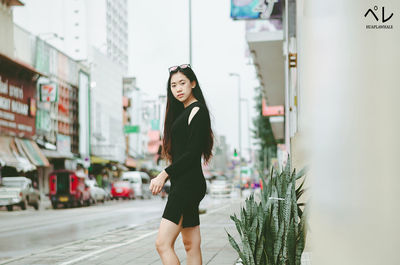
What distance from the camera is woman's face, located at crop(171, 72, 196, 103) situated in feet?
15.4

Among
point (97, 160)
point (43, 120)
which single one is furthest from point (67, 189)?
point (97, 160)

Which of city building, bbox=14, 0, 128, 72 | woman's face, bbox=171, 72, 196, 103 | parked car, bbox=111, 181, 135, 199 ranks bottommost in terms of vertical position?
→ parked car, bbox=111, 181, 135, 199

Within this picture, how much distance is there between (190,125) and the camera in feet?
14.6

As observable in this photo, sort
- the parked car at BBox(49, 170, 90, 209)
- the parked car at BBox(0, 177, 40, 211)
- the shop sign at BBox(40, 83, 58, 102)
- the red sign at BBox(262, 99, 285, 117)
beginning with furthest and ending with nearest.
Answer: the shop sign at BBox(40, 83, 58, 102), the red sign at BBox(262, 99, 285, 117), the parked car at BBox(49, 170, 90, 209), the parked car at BBox(0, 177, 40, 211)

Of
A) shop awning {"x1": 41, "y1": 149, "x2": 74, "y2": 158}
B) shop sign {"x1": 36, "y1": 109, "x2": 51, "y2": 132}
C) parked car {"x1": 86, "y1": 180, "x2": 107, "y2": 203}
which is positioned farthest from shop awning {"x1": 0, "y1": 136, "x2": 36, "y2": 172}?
shop awning {"x1": 41, "y1": 149, "x2": 74, "y2": 158}

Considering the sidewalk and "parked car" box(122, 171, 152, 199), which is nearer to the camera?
the sidewalk

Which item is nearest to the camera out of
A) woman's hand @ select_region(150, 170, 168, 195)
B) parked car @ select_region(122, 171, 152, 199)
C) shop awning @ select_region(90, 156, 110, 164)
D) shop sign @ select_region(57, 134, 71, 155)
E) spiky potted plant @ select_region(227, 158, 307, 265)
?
woman's hand @ select_region(150, 170, 168, 195)

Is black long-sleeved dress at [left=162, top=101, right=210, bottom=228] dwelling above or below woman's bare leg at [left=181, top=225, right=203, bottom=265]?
above

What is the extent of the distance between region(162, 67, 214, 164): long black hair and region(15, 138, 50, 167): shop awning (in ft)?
145

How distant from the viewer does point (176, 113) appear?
4852 mm

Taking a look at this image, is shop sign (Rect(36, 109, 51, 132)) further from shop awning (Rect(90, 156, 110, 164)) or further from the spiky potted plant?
the spiky potted plant

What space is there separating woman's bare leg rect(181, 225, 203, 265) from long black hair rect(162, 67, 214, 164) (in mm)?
527

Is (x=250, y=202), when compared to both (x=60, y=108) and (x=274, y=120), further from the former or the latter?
(x=60, y=108)

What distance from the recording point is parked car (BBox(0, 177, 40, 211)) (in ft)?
105
